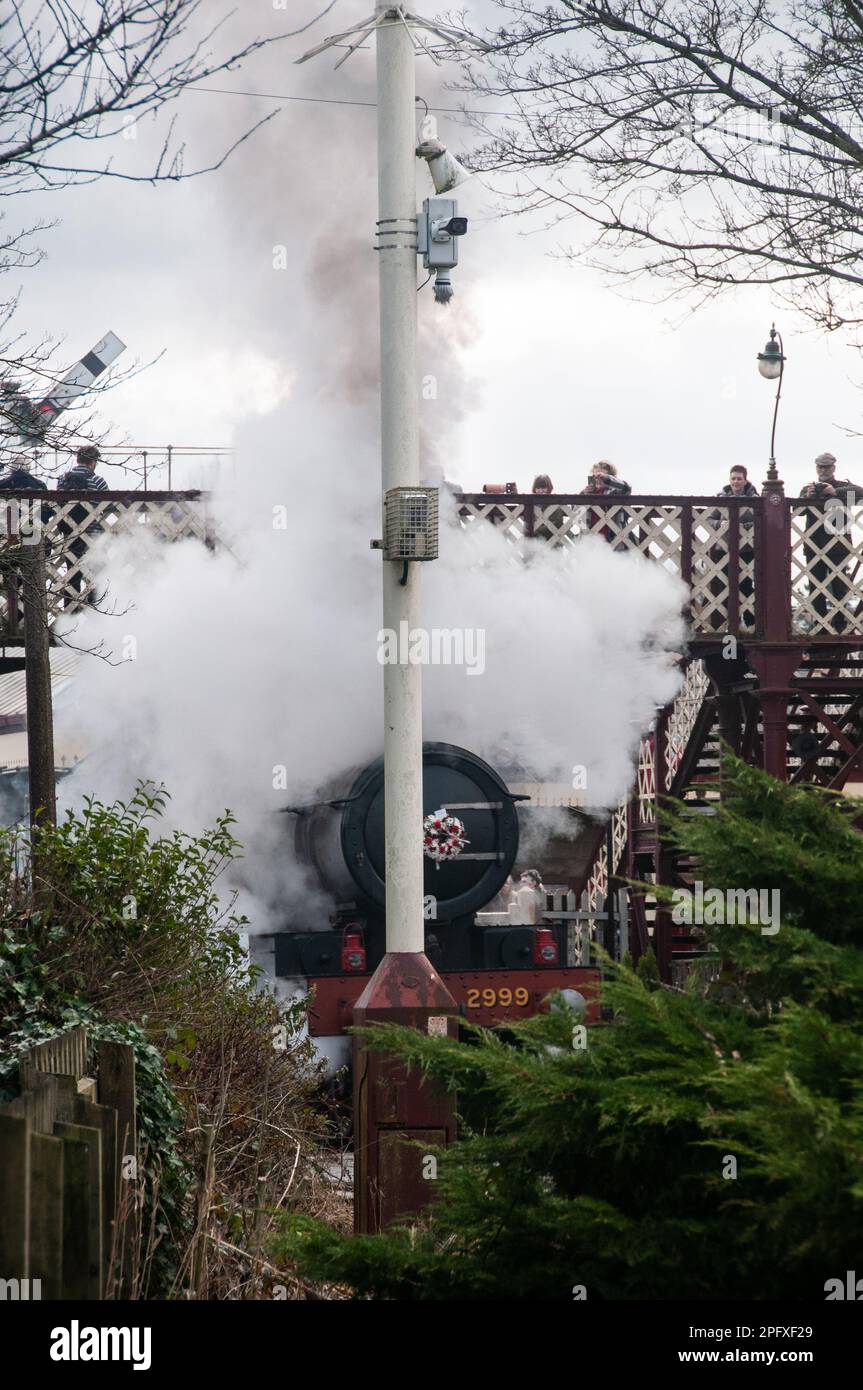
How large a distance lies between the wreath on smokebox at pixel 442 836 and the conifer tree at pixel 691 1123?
824 centimetres

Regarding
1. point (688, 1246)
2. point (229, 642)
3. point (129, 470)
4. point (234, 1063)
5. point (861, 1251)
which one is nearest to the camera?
point (861, 1251)

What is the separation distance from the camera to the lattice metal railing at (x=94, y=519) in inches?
506

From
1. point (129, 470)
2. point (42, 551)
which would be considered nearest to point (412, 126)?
point (129, 470)

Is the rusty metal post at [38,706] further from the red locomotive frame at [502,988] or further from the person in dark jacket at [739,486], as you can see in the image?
the person in dark jacket at [739,486]

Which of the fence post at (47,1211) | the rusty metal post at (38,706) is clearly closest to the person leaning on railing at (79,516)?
the rusty metal post at (38,706)

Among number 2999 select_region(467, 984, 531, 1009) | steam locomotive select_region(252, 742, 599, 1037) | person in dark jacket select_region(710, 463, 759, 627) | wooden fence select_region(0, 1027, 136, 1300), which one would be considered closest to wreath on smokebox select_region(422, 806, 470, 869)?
steam locomotive select_region(252, 742, 599, 1037)

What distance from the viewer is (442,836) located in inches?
467

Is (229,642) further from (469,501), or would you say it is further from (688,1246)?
(688,1246)

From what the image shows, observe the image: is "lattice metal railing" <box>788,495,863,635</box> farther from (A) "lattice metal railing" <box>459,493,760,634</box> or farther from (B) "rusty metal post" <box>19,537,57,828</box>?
(B) "rusty metal post" <box>19,537,57,828</box>

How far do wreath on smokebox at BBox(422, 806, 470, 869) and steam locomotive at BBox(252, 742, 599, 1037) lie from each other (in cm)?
1

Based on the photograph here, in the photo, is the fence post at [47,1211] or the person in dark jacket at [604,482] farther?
the person in dark jacket at [604,482]

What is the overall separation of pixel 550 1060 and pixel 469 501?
→ 10.2 meters

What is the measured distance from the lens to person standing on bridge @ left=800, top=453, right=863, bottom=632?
14344 millimetres
